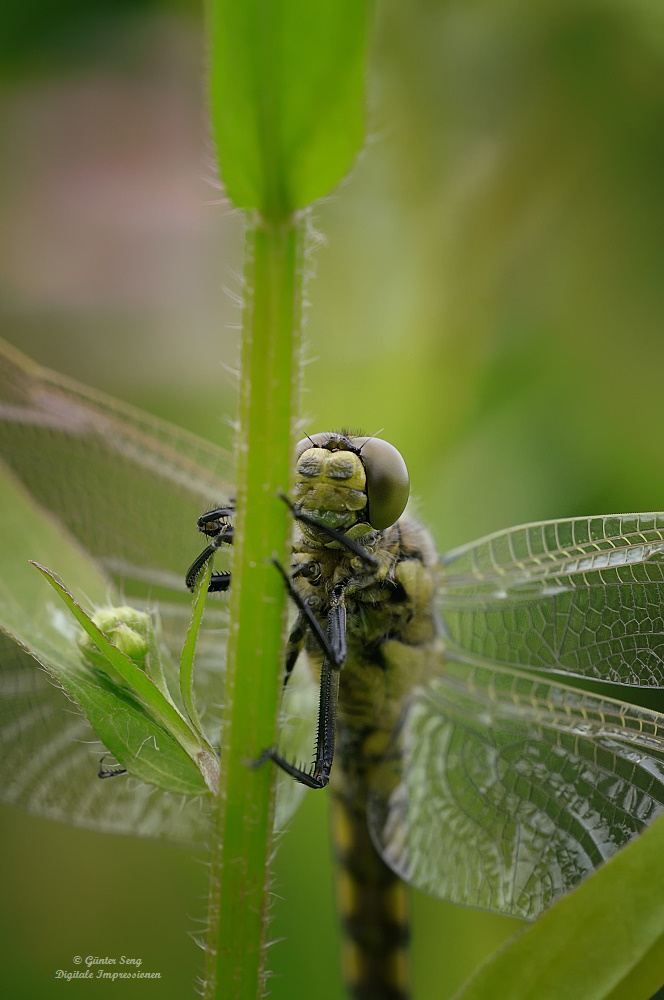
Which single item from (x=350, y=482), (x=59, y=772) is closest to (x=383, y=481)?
(x=350, y=482)

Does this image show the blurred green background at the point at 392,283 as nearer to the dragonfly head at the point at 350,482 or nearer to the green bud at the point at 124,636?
the dragonfly head at the point at 350,482

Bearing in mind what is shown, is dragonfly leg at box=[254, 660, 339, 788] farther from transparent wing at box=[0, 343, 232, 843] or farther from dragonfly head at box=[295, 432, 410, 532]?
transparent wing at box=[0, 343, 232, 843]

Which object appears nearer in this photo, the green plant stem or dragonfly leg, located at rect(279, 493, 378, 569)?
the green plant stem

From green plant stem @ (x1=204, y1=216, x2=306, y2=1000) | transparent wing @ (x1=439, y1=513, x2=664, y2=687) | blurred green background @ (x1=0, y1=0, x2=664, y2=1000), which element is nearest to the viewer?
green plant stem @ (x1=204, y1=216, x2=306, y2=1000)

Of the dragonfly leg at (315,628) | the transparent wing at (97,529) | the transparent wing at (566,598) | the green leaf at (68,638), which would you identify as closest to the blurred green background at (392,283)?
the transparent wing at (566,598)

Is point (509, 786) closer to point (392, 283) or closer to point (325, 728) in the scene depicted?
point (325, 728)

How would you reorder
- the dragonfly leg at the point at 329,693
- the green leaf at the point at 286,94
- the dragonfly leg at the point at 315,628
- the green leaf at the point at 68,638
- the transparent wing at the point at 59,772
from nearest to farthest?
the green leaf at the point at 286,94, the green leaf at the point at 68,638, the dragonfly leg at the point at 315,628, the dragonfly leg at the point at 329,693, the transparent wing at the point at 59,772

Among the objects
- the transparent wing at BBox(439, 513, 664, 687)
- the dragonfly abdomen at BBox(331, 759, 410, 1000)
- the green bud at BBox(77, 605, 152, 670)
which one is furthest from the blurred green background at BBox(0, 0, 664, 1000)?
the green bud at BBox(77, 605, 152, 670)
